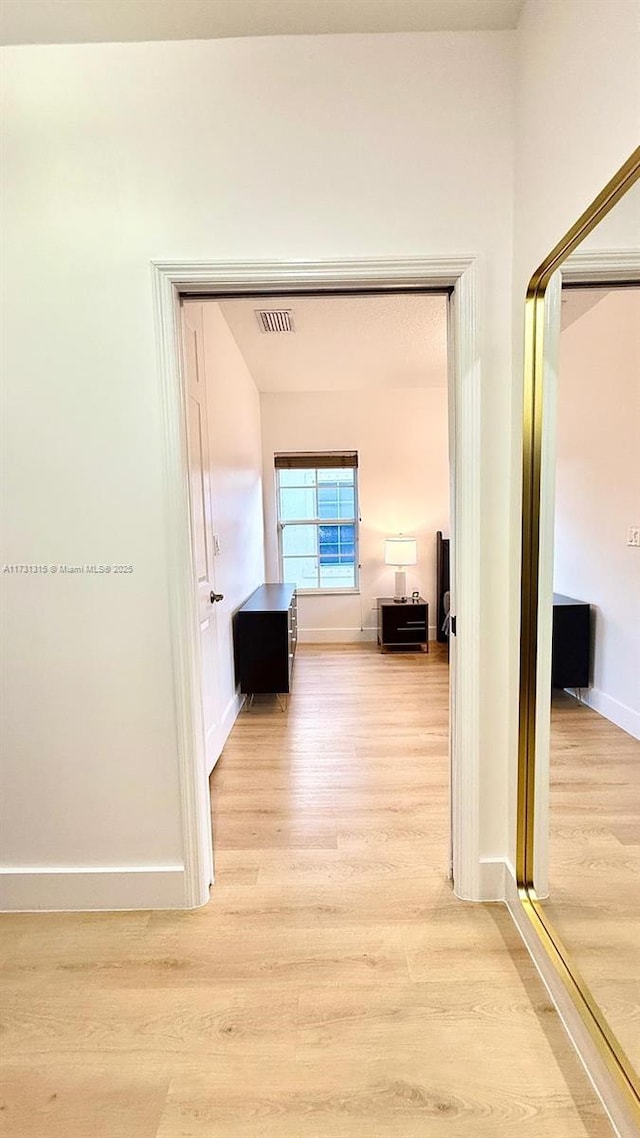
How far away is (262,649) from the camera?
145 inches

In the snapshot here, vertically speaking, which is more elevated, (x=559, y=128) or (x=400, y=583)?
→ (x=559, y=128)

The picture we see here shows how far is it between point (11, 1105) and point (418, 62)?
118 inches

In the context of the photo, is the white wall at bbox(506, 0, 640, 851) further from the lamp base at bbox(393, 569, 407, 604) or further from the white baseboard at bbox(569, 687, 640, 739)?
the lamp base at bbox(393, 569, 407, 604)

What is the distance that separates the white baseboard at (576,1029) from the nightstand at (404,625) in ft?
12.0

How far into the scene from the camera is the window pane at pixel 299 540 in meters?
5.95

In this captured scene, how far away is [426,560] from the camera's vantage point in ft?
19.3

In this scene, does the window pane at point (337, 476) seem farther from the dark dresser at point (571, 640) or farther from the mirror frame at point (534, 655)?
the dark dresser at point (571, 640)

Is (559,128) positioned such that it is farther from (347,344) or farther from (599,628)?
(347,344)

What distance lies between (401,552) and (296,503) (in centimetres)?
134

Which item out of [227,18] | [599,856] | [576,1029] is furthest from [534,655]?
[227,18]

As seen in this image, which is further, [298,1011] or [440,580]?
[440,580]

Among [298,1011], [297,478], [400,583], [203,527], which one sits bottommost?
[298,1011]

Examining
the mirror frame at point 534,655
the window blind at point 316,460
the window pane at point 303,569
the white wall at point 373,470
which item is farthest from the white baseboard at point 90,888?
the window blind at point 316,460

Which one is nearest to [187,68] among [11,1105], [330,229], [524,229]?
[330,229]
